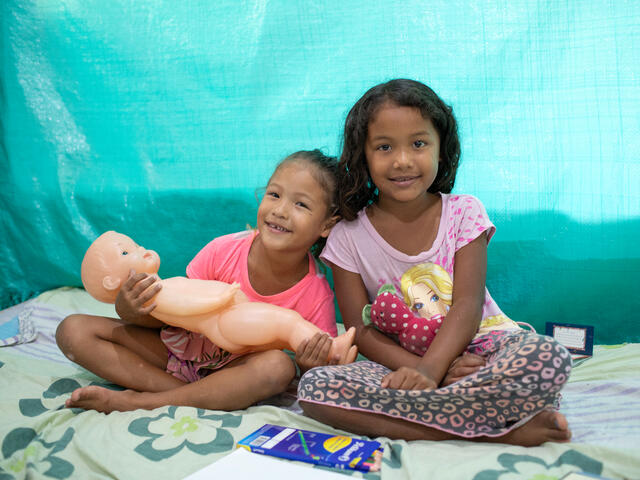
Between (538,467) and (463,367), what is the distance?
0.91 ft

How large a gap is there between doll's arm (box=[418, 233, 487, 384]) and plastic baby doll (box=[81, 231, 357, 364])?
7.1 inches

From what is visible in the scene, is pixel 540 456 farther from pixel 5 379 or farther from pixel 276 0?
pixel 276 0

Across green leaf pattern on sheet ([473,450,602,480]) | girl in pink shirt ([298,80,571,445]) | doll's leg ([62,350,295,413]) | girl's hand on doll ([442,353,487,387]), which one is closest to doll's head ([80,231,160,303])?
doll's leg ([62,350,295,413])

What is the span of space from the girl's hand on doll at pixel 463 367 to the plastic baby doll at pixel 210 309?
20 cm

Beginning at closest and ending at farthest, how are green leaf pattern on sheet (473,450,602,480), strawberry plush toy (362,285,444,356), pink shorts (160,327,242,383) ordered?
green leaf pattern on sheet (473,450,602,480) < strawberry plush toy (362,285,444,356) < pink shorts (160,327,242,383)

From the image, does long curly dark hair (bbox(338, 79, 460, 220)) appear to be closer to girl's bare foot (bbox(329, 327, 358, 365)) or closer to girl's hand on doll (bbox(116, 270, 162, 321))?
girl's bare foot (bbox(329, 327, 358, 365))

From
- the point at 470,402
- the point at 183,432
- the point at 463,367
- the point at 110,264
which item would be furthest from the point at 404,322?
the point at 110,264

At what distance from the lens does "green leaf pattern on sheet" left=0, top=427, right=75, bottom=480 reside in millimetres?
891

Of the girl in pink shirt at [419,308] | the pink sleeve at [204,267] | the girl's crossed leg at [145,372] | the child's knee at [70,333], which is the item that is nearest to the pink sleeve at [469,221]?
the girl in pink shirt at [419,308]

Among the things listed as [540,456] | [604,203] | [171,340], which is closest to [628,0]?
[604,203]

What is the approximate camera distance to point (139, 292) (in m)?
1.16

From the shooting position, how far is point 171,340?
130 centimetres

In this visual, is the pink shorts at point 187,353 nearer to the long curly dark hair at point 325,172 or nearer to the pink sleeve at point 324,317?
the pink sleeve at point 324,317

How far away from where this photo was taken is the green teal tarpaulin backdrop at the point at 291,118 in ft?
4.74
